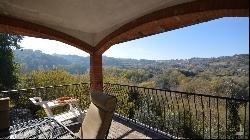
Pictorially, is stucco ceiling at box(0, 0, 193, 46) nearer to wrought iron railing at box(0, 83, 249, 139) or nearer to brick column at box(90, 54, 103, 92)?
brick column at box(90, 54, 103, 92)

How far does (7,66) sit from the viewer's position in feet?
58.3

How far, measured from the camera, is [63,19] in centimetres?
561

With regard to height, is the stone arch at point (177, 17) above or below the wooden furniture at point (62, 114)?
above

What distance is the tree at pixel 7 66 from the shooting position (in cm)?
1750

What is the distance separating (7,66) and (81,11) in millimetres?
14811

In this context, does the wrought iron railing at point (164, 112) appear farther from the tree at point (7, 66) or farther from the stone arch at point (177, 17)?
the tree at point (7, 66)

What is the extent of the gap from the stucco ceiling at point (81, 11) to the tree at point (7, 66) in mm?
12972

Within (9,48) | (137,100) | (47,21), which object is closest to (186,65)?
(9,48)

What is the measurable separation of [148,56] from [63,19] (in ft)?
176

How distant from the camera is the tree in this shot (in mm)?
17500

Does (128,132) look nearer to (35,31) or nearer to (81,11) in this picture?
(81,11)

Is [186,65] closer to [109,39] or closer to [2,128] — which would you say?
[109,39]

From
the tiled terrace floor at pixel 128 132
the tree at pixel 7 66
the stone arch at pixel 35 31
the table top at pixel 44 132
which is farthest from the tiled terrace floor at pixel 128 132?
the tree at pixel 7 66

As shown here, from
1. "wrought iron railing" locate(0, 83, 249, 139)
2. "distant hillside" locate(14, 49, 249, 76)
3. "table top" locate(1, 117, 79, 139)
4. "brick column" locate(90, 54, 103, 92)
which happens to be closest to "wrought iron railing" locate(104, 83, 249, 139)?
"wrought iron railing" locate(0, 83, 249, 139)
